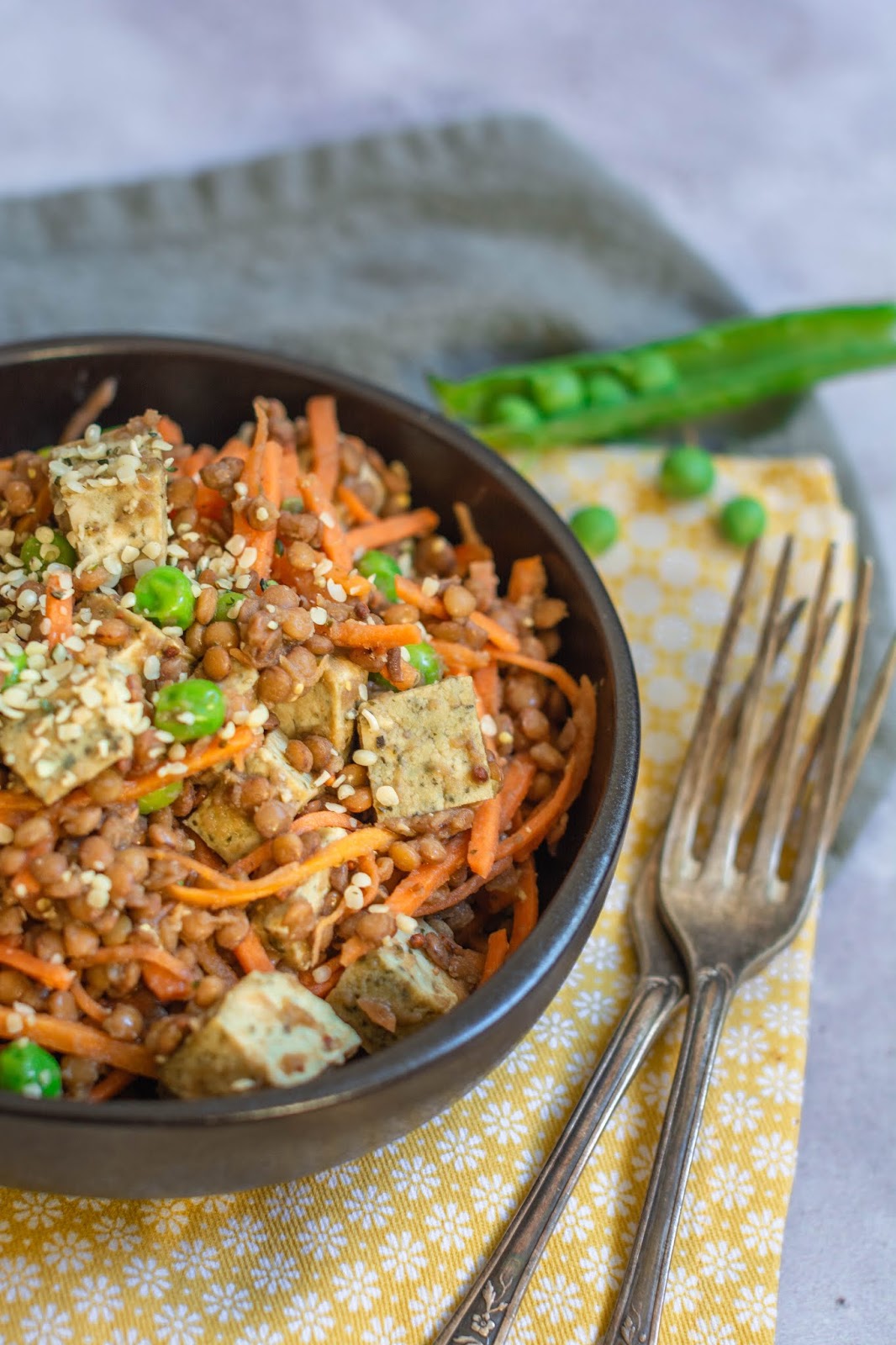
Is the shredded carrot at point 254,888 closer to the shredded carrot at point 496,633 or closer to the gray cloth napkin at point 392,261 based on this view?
the shredded carrot at point 496,633

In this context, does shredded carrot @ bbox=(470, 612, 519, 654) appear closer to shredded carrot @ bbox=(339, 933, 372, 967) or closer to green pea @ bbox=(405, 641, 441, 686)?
green pea @ bbox=(405, 641, 441, 686)

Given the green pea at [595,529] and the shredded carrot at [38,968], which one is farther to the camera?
the green pea at [595,529]

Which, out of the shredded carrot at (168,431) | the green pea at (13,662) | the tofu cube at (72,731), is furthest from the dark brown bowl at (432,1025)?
the green pea at (13,662)

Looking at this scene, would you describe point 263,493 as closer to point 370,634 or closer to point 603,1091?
point 370,634

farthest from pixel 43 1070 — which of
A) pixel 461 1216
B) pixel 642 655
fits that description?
pixel 642 655

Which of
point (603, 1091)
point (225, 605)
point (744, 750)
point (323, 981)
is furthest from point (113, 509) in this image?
point (744, 750)

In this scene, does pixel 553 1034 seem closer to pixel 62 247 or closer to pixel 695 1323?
pixel 695 1323

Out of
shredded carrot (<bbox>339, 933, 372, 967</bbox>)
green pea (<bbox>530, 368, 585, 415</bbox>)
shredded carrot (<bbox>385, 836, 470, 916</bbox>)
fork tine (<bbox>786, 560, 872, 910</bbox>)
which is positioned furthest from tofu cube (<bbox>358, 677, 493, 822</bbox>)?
green pea (<bbox>530, 368, 585, 415</bbox>)
